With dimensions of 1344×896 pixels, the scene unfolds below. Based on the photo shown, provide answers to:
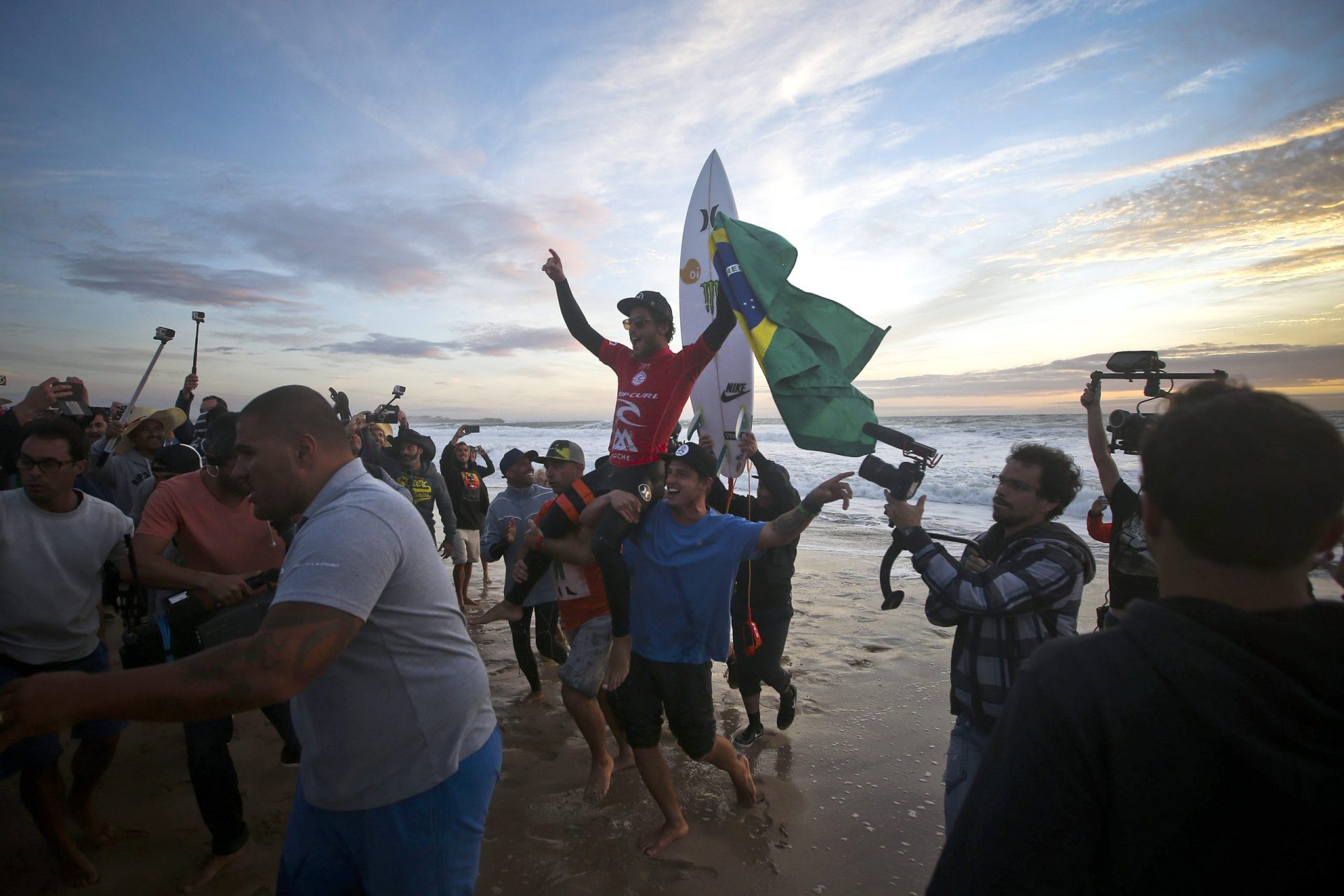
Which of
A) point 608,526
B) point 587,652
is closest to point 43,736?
point 587,652

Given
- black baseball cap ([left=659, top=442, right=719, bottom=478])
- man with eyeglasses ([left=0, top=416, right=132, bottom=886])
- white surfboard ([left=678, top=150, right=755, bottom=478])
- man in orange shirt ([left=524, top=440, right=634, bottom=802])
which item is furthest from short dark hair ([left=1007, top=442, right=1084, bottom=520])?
man with eyeglasses ([left=0, top=416, right=132, bottom=886])

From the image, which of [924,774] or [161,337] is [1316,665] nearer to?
[924,774]

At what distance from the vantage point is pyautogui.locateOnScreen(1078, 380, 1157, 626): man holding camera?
3543 millimetres

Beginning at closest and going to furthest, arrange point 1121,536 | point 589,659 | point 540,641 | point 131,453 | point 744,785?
point 1121,536
point 744,785
point 589,659
point 540,641
point 131,453

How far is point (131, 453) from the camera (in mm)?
5676

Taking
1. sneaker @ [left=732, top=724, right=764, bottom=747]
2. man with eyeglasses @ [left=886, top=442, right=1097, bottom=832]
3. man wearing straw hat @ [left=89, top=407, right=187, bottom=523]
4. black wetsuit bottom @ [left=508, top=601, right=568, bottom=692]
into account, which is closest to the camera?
man with eyeglasses @ [left=886, top=442, right=1097, bottom=832]

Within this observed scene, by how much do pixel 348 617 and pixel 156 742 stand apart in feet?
14.4

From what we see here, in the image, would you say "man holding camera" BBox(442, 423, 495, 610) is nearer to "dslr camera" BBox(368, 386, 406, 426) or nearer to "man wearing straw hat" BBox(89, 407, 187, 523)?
"dslr camera" BBox(368, 386, 406, 426)

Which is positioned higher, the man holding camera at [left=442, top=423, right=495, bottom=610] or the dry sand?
the man holding camera at [left=442, top=423, right=495, bottom=610]

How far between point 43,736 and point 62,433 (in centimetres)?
142

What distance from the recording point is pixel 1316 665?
2.80ft

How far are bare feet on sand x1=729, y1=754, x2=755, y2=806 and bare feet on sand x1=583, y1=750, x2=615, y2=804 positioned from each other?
80 centimetres

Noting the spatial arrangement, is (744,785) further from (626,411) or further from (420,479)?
(420,479)

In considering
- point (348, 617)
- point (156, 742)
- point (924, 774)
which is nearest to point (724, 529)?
point (348, 617)
